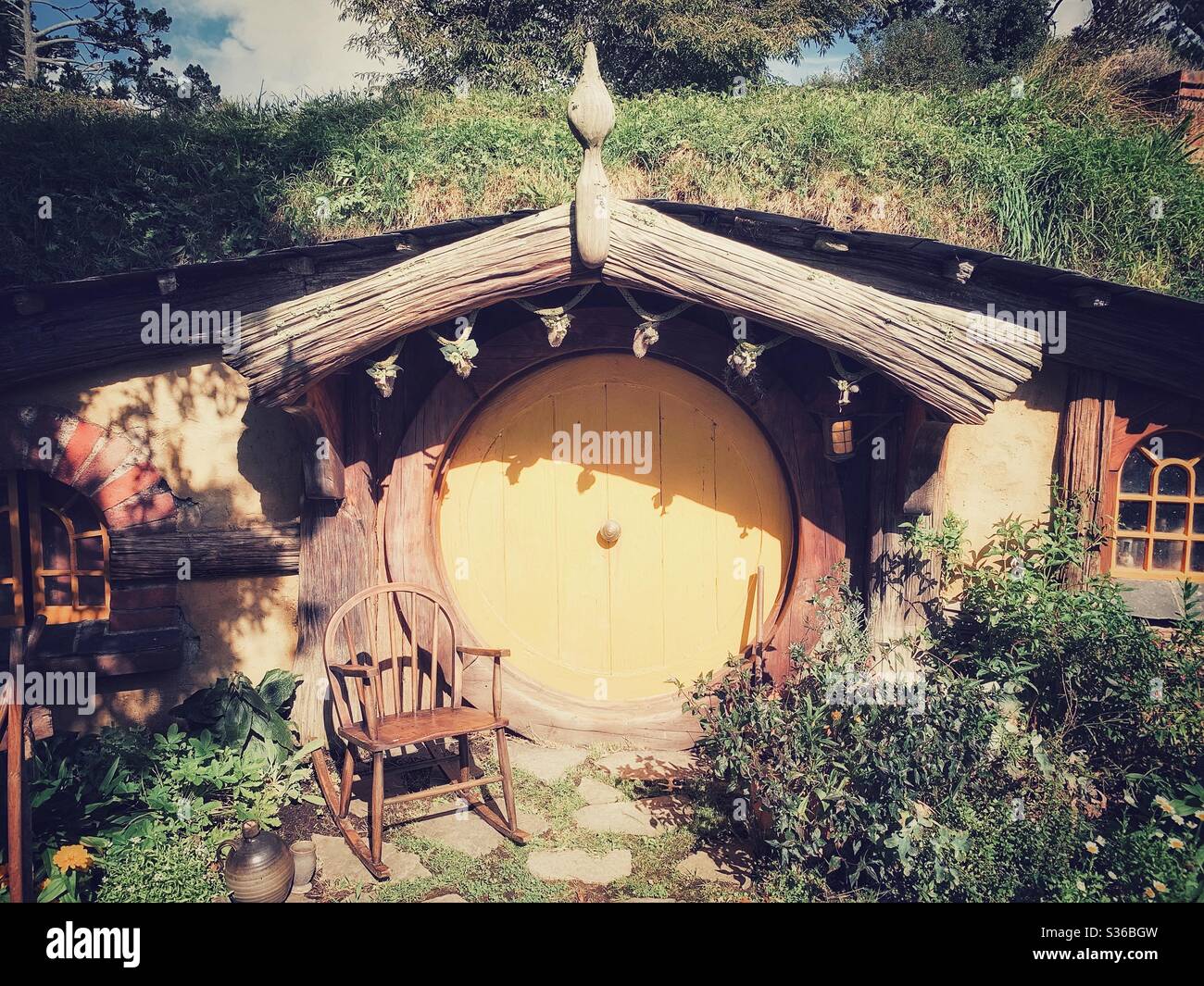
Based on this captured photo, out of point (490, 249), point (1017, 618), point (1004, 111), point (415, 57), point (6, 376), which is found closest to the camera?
point (490, 249)

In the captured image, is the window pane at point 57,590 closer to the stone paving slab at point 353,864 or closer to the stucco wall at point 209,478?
the stucco wall at point 209,478

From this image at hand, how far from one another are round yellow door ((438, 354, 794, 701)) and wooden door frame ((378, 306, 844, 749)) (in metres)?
0.15

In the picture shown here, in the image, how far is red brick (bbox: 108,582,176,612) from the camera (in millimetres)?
4543

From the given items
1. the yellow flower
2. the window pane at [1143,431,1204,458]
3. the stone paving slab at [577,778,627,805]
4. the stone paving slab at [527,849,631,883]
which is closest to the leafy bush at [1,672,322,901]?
the yellow flower

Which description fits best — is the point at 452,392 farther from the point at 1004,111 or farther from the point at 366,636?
the point at 1004,111

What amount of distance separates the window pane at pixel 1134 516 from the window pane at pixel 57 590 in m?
6.10

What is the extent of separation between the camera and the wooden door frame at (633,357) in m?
4.76

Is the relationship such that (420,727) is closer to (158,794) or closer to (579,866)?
(579,866)

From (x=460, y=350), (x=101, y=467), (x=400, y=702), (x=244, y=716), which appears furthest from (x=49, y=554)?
(x=460, y=350)

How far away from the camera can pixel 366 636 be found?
15.3 ft

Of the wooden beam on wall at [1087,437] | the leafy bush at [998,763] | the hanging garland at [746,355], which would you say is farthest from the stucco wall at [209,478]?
the wooden beam on wall at [1087,437]

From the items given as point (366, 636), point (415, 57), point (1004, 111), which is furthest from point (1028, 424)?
point (415, 57)

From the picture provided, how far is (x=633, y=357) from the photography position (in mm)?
4906

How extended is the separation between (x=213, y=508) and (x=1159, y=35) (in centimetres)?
1321
